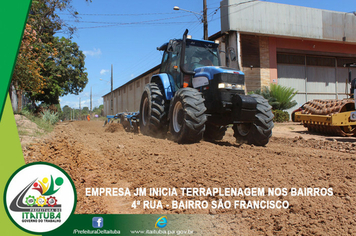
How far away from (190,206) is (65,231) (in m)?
1.09

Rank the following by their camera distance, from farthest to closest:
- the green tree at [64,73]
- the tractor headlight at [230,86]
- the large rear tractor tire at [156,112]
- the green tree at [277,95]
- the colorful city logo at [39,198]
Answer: the green tree at [277,95] → the green tree at [64,73] → the large rear tractor tire at [156,112] → the tractor headlight at [230,86] → the colorful city logo at [39,198]

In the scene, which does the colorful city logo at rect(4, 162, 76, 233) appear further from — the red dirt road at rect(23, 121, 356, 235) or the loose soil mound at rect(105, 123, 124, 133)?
the loose soil mound at rect(105, 123, 124, 133)

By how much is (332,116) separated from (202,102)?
5.39 metres

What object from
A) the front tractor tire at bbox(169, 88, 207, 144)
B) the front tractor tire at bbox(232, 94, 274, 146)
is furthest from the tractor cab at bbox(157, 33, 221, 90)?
the front tractor tire at bbox(232, 94, 274, 146)

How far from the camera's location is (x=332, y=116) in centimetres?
823

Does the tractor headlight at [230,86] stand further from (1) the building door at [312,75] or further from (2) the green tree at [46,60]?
(1) the building door at [312,75]

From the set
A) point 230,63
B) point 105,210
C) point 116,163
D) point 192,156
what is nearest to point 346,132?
point 230,63

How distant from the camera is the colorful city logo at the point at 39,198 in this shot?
1927 mm

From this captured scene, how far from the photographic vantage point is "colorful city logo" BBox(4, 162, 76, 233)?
1.93 meters

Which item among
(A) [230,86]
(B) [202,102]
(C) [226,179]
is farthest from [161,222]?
(A) [230,86]

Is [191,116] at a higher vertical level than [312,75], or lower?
lower

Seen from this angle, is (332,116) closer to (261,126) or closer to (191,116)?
(261,126)

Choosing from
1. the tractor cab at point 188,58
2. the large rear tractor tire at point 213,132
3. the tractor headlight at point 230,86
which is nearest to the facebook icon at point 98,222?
the tractor headlight at point 230,86

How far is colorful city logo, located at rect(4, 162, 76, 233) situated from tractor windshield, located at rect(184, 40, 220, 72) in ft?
15.0
